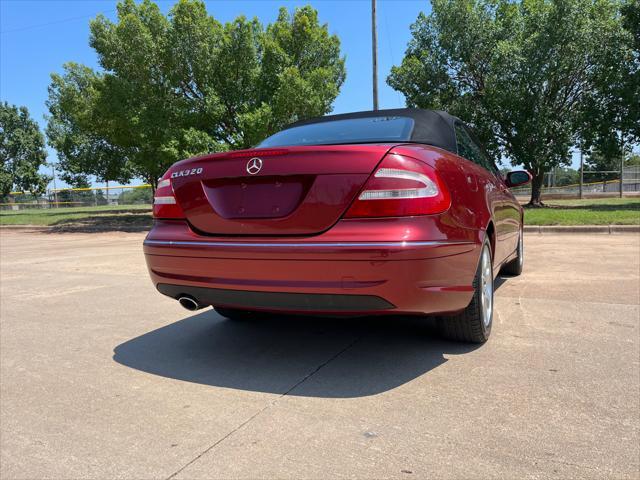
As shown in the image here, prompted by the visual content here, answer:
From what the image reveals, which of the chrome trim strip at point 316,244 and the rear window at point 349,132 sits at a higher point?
the rear window at point 349,132

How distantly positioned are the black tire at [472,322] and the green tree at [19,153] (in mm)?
45490

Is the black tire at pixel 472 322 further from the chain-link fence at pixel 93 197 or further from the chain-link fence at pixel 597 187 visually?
the chain-link fence at pixel 93 197

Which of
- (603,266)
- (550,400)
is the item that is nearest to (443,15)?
(603,266)

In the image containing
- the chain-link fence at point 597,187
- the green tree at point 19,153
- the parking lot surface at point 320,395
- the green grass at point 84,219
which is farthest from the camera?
the green tree at point 19,153

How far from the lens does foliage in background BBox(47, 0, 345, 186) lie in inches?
698

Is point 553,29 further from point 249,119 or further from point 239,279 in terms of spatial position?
point 239,279

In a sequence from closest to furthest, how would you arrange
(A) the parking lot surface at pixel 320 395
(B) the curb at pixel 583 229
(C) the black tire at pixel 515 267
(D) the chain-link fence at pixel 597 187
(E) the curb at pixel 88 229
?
(A) the parking lot surface at pixel 320 395
(C) the black tire at pixel 515 267
(B) the curb at pixel 583 229
(E) the curb at pixel 88 229
(D) the chain-link fence at pixel 597 187

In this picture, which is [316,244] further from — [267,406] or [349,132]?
[349,132]

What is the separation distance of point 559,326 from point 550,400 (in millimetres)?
1412

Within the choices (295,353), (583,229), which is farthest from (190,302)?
(583,229)

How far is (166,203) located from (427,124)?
5.97ft

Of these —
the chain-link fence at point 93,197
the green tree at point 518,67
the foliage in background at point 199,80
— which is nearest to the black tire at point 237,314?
the foliage in background at point 199,80

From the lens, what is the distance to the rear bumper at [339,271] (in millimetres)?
2482

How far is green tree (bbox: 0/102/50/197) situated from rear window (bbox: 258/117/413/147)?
4439cm
